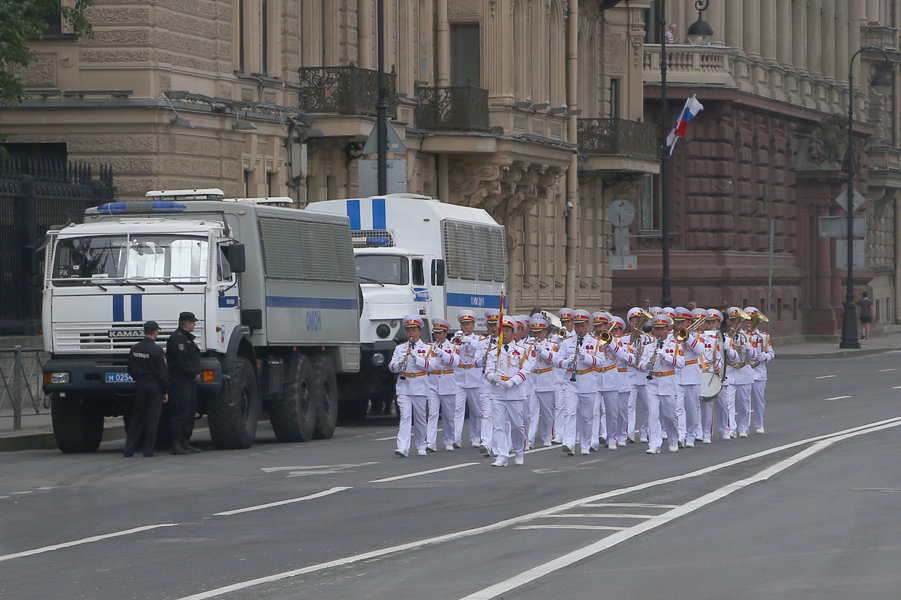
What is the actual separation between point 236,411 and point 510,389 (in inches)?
153

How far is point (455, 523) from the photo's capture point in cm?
1561

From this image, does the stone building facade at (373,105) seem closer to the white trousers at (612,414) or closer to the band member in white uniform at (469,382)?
the band member in white uniform at (469,382)

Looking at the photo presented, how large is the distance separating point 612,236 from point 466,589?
4801 cm

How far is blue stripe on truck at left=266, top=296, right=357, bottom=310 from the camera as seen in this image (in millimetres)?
25562

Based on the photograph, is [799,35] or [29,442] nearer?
[29,442]

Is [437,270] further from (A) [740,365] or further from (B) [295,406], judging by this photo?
(A) [740,365]

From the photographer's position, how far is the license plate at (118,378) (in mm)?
23703

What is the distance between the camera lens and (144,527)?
51.3 feet

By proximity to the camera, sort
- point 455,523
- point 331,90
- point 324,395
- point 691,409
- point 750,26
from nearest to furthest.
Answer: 1. point 455,523
2. point 691,409
3. point 324,395
4. point 331,90
5. point 750,26

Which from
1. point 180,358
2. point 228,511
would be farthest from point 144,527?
point 180,358

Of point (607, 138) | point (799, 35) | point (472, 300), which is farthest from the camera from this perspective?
point (799, 35)

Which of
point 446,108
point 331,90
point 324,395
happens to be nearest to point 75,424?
point 324,395

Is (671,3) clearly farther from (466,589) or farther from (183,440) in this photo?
(466,589)

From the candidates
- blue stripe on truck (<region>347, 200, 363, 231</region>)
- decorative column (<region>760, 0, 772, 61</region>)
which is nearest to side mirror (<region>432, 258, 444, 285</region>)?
blue stripe on truck (<region>347, 200, 363, 231</region>)
